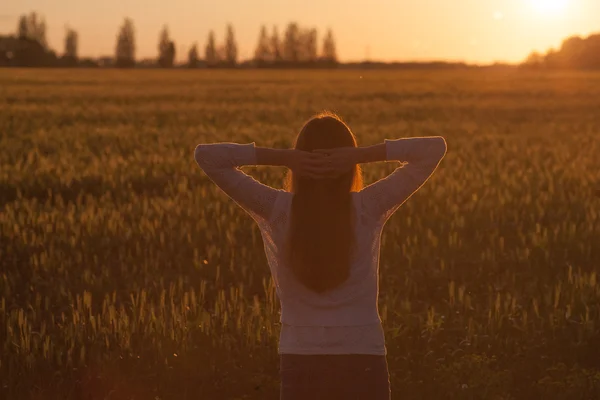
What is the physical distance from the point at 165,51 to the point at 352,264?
151748 mm

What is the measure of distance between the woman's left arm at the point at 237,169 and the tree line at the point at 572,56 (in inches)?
5052

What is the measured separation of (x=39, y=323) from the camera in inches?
250

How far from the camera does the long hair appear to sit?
2803mm

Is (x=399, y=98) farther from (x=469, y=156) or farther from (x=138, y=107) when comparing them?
(x=469, y=156)

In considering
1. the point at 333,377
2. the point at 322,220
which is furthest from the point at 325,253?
the point at 333,377

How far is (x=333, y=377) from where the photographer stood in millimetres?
2857

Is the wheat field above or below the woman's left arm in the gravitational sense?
below

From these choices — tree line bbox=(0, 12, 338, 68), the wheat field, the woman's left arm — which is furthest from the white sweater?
tree line bbox=(0, 12, 338, 68)

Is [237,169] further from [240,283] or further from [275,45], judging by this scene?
[275,45]

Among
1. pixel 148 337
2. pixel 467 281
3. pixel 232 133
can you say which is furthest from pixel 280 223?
pixel 232 133

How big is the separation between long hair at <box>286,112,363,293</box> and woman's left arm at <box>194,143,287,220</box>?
0.16 metres

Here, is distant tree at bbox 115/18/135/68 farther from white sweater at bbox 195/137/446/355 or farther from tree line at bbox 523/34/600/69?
white sweater at bbox 195/137/446/355

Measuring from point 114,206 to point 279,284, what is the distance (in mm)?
7953

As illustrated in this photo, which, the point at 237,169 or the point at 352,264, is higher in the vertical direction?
the point at 237,169
